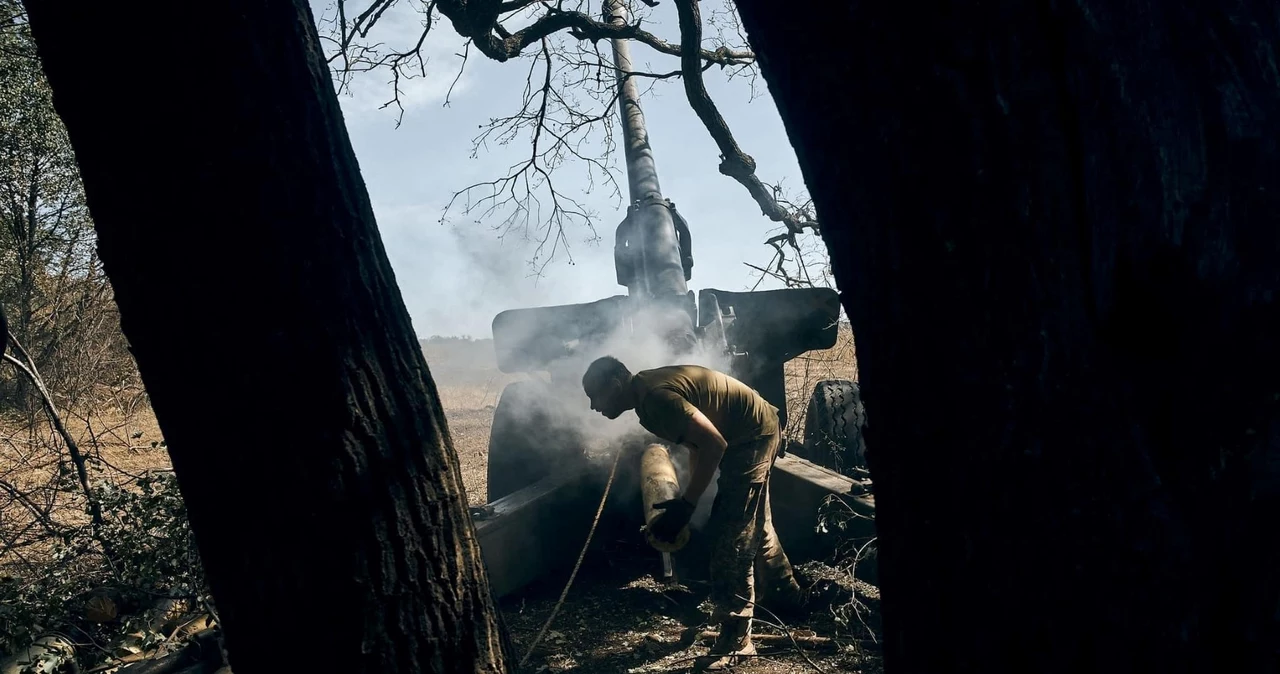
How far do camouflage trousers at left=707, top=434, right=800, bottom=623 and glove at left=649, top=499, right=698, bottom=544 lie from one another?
0.38m

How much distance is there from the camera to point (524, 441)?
7055 millimetres

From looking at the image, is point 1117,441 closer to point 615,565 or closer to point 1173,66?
point 1173,66

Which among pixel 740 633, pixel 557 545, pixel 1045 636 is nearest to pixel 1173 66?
pixel 1045 636

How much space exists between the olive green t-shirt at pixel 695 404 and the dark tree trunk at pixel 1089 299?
3.98 meters

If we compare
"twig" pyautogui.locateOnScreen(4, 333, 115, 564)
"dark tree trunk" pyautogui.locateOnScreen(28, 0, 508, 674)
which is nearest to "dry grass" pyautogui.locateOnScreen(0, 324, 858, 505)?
"twig" pyautogui.locateOnScreen(4, 333, 115, 564)

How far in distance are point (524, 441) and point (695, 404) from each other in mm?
2266

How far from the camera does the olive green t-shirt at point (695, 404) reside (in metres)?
4.98

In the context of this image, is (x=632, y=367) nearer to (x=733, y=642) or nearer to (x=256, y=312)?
(x=733, y=642)

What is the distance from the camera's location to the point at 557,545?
6.11m

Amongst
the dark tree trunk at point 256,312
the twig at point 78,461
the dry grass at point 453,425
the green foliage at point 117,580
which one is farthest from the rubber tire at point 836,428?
the dark tree trunk at point 256,312

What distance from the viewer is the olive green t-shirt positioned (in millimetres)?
4984

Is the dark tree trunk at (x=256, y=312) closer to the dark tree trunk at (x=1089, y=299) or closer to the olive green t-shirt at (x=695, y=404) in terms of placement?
the dark tree trunk at (x=1089, y=299)

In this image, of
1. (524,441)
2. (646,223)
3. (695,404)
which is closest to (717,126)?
(646,223)

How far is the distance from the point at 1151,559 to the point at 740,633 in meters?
4.29
